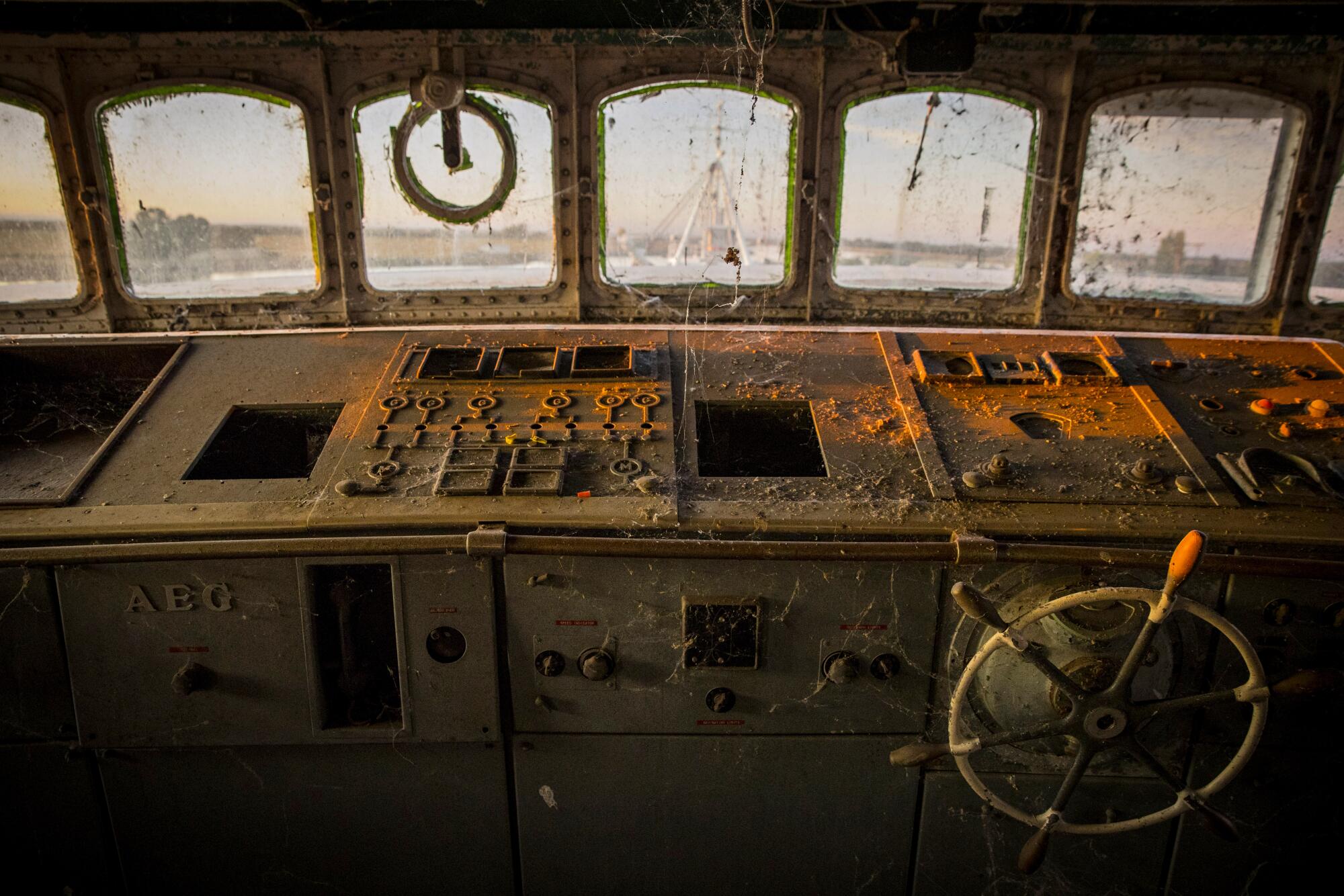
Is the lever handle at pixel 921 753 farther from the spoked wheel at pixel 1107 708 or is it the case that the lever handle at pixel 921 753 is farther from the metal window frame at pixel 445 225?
the metal window frame at pixel 445 225

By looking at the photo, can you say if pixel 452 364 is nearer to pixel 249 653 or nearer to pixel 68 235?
pixel 249 653

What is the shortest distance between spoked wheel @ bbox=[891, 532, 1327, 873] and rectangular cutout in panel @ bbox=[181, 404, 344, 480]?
1587mm

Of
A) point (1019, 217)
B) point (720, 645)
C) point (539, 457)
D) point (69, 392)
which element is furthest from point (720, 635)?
point (69, 392)

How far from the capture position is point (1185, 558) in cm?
144

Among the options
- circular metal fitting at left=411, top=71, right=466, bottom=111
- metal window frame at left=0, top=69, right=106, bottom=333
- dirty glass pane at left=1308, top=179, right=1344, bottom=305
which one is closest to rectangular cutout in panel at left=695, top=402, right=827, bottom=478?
circular metal fitting at left=411, top=71, right=466, bottom=111

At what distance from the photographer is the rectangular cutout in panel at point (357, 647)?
1.96m

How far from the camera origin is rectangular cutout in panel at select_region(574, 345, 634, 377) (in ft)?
7.41

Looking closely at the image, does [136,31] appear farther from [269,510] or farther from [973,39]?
[973,39]

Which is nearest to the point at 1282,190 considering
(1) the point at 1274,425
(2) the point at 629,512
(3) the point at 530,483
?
(1) the point at 1274,425

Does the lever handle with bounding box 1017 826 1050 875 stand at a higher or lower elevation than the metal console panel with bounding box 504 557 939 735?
lower

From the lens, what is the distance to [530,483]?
1864 mm

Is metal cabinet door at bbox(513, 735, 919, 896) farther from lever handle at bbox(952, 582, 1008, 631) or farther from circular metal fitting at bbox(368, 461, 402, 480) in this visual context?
circular metal fitting at bbox(368, 461, 402, 480)

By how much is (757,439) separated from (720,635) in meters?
0.69

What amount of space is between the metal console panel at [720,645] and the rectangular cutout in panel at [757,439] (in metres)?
0.44
